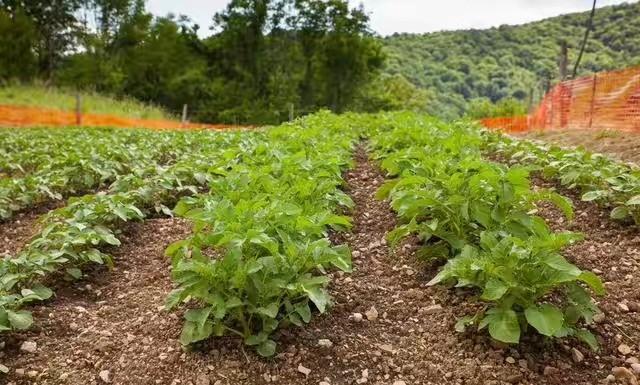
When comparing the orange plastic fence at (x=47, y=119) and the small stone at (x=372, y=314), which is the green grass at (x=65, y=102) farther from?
the small stone at (x=372, y=314)

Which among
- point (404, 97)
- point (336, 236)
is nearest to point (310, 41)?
point (404, 97)

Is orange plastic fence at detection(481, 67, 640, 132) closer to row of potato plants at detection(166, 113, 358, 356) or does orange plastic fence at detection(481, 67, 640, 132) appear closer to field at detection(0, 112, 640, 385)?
field at detection(0, 112, 640, 385)

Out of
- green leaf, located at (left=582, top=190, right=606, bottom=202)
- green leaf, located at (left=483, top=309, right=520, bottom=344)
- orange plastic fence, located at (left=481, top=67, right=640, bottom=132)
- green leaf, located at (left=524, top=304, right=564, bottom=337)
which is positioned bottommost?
green leaf, located at (left=483, top=309, right=520, bottom=344)

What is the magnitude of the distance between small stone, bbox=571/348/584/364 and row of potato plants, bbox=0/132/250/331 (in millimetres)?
2511

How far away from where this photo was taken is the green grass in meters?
21.2

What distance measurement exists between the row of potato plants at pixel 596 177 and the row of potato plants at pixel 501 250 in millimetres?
523

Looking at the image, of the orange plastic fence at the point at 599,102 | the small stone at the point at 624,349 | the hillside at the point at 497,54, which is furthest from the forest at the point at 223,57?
the small stone at the point at 624,349

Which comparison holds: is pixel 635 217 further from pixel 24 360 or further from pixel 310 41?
pixel 310 41

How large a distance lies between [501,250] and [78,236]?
8.29ft

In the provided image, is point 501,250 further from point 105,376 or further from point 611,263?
point 105,376

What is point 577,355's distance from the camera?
239cm

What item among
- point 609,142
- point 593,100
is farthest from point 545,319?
point 593,100

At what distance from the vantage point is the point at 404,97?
2359 inches

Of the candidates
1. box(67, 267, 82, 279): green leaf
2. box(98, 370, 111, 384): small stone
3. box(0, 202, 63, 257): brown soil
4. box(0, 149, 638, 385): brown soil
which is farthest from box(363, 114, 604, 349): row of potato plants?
box(0, 202, 63, 257): brown soil
